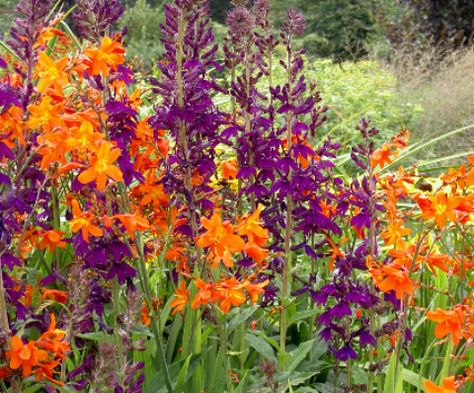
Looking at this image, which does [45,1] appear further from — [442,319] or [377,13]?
[377,13]

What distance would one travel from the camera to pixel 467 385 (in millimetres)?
2391

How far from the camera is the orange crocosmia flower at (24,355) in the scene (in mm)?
1656

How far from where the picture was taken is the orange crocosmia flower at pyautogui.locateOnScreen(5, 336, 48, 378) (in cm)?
166

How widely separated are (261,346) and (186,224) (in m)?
0.43

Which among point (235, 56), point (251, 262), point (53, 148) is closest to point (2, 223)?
point (53, 148)

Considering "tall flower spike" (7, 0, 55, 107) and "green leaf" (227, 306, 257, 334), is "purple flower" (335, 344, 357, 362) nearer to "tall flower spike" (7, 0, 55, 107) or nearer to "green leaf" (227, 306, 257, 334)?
"green leaf" (227, 306, 257, 334)

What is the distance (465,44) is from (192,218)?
36.7ft

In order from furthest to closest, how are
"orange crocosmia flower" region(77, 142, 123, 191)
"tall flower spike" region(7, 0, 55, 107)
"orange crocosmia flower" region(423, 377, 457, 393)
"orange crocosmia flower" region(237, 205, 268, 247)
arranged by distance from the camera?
"tall flower spike" region(7, 0, 55, 107)
"orange crocosmia flower" region(237, 205, 268, 247)
"orange crocosmia flower" region(77, 142, 123, 191)
"orange crocosmia flower" region(423, 377, 457, 393)

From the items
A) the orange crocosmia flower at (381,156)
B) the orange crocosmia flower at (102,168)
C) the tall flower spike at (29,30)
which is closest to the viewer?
the orange crocosmia flower at (102,168)

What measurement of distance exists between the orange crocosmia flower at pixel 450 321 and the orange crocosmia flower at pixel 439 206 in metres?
0.19

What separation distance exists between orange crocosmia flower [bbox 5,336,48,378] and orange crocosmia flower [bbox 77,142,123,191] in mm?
371

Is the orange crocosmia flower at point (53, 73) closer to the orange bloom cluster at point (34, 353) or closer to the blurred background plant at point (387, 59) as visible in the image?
the orange bloom cluster at point (34, 353)

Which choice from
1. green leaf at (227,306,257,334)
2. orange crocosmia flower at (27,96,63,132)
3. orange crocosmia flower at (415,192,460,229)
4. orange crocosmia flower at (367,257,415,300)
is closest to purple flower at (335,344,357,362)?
green leaf at (227,306,257,334)

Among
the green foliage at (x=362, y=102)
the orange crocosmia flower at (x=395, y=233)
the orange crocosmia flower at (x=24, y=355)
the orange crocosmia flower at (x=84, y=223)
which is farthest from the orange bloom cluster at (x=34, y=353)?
the green foliage at (x=362, y=102)
